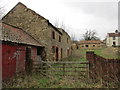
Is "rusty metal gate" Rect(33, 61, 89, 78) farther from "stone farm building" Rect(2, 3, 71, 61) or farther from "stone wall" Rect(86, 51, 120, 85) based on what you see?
"stone farm building" Rect(2, 3, 71, 61)

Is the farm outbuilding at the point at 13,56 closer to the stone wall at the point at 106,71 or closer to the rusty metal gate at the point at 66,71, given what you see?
the rusty metal gate at the point at 66,71

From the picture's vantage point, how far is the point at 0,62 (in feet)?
27.2

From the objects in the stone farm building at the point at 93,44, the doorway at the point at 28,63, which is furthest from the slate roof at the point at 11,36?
the stone farm building at the point at 93,44

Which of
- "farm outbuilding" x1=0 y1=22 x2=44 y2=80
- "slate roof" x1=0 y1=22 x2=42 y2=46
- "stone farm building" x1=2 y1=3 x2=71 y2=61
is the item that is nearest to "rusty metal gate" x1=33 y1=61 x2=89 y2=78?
"farm outbuilding" x1=0 y1=22 x2=44 y2=80

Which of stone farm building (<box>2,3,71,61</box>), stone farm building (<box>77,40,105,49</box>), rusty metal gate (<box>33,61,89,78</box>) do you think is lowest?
rusty metal gate (<box>33,61,89,78</box>)

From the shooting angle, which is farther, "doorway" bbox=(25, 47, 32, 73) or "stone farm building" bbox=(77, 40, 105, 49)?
"stone farm building" bbox=(77, 40, 105, 49)

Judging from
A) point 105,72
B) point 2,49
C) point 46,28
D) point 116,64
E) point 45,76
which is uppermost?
point 46,28

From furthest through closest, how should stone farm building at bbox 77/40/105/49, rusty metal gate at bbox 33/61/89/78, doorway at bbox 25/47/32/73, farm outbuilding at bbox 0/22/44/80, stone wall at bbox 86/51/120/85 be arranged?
1. stone farm building at bbox 77/40/105/49
2. doorway at bbox 25/47/32/73
3. rusty metal gate at bbox 33/61/89/78
4. farm outbuilding at bbox 0/22/44/80
5. stone wall at bbox 86/51/120/85

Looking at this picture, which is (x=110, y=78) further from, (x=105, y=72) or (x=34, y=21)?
(x=34, y=21)

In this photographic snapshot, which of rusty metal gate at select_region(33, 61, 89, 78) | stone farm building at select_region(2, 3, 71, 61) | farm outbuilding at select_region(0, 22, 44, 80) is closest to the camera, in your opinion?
farm outbuilding at select_region(0, 22, 44, 80)

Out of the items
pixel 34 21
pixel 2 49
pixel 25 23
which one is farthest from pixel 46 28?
pixel 2 49

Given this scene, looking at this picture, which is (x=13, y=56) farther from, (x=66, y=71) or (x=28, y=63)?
(x=66, y=71)

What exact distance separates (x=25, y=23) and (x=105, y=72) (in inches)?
464

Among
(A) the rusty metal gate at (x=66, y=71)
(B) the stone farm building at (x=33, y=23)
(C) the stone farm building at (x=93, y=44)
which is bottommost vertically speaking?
(A) the rusty metal gate at (x=66, y=71)
